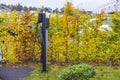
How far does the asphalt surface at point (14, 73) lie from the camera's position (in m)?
9.32

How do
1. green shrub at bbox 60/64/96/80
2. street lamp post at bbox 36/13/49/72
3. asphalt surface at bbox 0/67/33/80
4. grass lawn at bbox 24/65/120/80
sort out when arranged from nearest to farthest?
green shrub at bbox 60/64/96/80 → grass lawn at bbox 24/65/120/80 → asphalt surface at bbox 0/67/33/80 → street lamp post at bbox 36/13/49/72

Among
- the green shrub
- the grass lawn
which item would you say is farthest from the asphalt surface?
the green shrub

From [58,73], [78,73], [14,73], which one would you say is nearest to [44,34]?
[58,73]

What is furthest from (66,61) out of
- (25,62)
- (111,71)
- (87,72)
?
(87,72)

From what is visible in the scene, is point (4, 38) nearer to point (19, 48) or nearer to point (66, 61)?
point (19, 48)

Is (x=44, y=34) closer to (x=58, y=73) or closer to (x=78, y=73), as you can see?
(x=58, y=73)

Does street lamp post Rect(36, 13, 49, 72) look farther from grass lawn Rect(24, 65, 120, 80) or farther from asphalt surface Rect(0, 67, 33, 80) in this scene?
asphalt surface Rect(0, 67, 33, 80)

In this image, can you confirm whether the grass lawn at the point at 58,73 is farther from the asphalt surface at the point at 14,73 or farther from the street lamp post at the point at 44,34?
the street lamp post at the point at 44,34

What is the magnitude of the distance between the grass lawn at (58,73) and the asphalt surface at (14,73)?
0.81 ft

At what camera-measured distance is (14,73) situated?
32.9 ft

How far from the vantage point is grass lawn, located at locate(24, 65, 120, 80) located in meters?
9.07

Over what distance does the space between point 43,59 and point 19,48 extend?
2.10 metres

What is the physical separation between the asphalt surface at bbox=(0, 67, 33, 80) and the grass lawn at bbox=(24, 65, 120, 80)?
9.7 inches

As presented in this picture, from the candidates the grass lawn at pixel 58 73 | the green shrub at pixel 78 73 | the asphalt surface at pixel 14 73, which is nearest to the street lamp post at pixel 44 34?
the grass lawn at pixel 58 73
